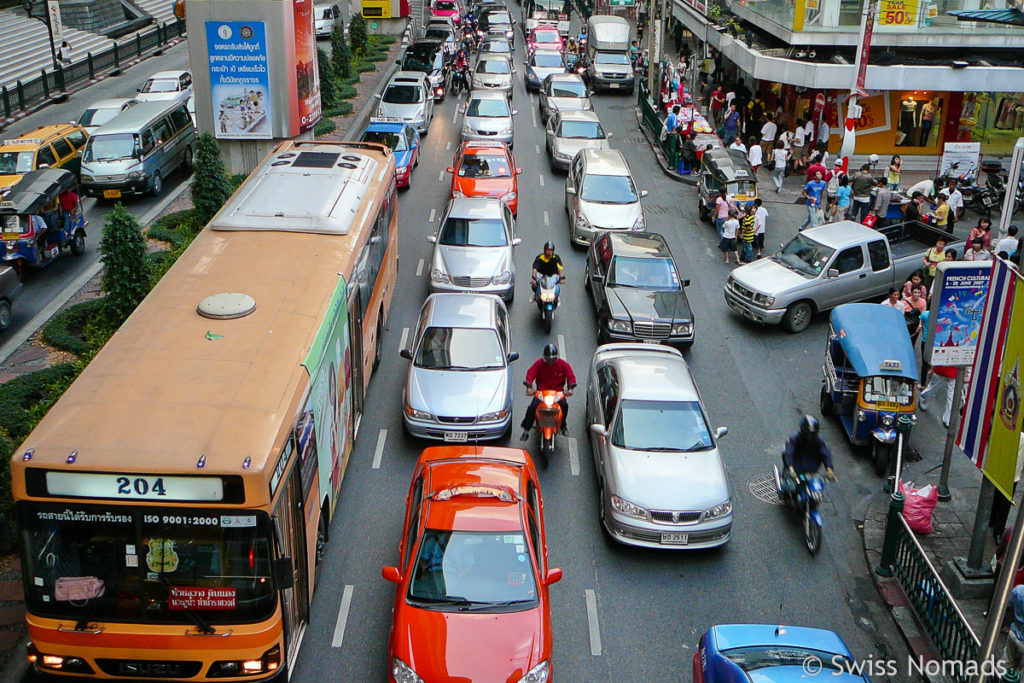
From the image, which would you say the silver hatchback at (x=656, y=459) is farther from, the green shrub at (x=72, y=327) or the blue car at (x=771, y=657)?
the green shrub at (x=72, y=327)

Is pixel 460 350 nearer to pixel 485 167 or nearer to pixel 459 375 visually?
pixel 459 375

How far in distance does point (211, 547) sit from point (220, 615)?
670mm

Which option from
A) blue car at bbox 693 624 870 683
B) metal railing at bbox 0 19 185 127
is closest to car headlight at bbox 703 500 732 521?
blue car at bbox 693 624 870 683

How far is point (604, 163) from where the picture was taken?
2497 cm

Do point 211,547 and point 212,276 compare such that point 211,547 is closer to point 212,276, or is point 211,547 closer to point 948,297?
point 212,276

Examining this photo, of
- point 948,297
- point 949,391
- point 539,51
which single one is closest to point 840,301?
point 949,391

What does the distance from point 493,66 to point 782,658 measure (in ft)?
116

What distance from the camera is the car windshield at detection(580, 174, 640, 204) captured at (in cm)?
2369

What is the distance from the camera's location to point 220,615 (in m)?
8.48

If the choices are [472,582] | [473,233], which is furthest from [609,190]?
[472,582]

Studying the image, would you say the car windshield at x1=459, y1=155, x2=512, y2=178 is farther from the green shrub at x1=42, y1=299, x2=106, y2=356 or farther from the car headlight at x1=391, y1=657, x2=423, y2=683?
the car headlight at x1=391, y1=657, x2=423, y2=683

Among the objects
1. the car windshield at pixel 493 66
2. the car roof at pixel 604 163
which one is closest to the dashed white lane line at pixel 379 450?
the car roof at pixel 604 163

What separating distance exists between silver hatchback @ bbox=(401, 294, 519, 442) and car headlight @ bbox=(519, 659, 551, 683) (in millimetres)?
5383

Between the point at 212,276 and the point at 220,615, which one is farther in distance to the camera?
the point at 212,276
